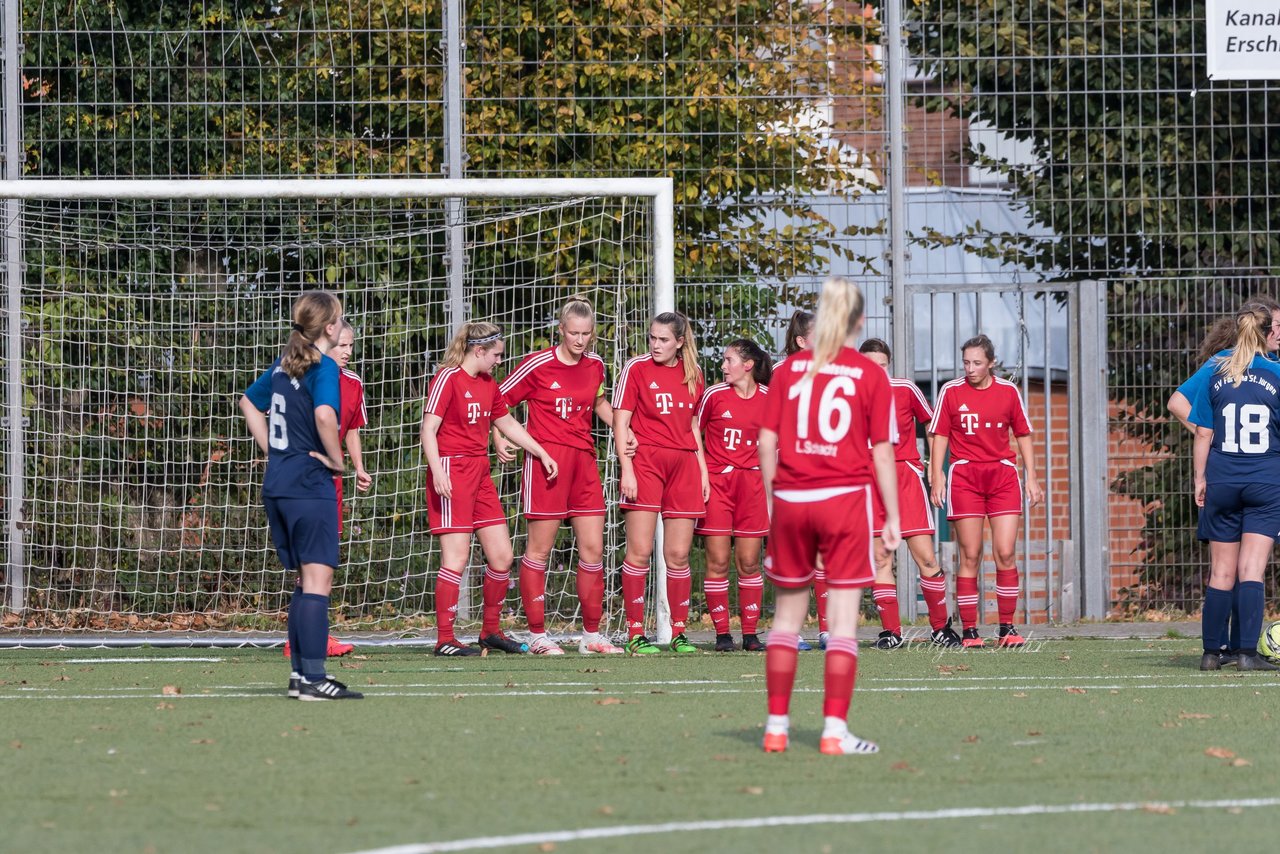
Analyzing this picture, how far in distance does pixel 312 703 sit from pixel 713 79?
22.2ft

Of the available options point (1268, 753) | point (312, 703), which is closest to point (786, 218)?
point (312, 703)

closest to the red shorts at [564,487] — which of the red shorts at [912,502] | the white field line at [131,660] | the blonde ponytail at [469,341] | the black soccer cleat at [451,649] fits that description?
the blonde ponytail at [469,341]

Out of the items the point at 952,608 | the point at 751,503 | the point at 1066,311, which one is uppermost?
the point at 1066,311

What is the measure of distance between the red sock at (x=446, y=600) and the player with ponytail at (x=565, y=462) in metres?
0.45

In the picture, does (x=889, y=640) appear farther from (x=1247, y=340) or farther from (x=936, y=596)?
(x=1247, y=340)

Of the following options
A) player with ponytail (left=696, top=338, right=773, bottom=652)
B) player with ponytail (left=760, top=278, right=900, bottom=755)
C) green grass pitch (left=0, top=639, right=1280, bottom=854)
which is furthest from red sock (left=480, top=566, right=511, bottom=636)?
player with ponytail (left=760, top=278, right=900, bottom=755)

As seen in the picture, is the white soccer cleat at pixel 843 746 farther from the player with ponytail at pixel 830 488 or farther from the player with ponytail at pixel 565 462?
the player with ponytail at pixel 565 462

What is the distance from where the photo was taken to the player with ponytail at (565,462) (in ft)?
33.8

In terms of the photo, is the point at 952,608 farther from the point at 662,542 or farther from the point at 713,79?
the point at 713,79

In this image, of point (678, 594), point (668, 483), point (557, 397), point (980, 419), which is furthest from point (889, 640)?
point (557, 397)

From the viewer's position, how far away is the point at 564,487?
1034 cm

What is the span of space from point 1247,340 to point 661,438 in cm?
352

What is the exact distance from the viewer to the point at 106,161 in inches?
505

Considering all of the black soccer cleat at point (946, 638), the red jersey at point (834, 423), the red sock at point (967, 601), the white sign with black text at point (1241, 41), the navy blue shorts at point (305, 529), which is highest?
the white sign with black text at point (1241, 41)
